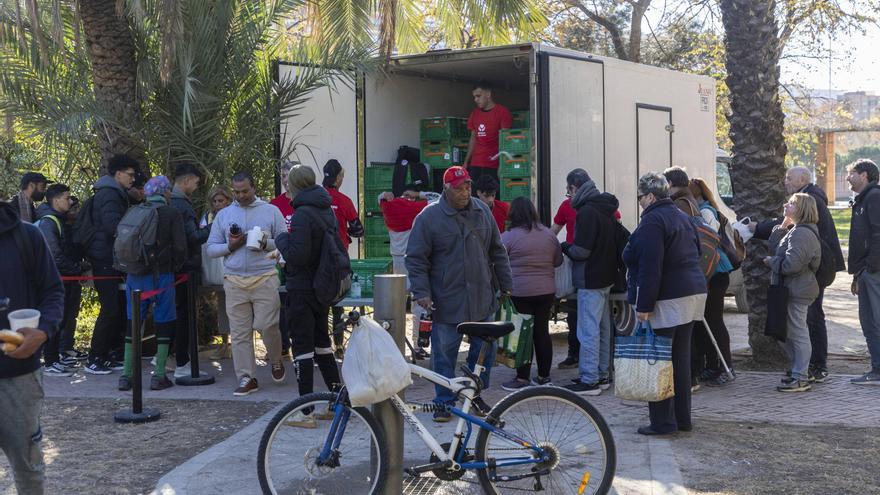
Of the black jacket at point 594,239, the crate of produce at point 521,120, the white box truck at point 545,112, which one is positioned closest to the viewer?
the black jacket at point 594,239

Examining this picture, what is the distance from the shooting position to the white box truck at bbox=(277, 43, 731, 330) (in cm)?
1001

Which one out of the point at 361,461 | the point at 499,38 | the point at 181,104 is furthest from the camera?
the point at 499,38

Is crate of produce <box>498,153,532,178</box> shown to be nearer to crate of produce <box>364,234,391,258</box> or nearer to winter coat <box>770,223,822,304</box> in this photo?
crate of produce <box>364,234,391,258</box>

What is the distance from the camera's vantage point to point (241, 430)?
7352 mm

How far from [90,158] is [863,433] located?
8.30 metres

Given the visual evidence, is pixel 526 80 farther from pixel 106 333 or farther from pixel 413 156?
pixel 106 333

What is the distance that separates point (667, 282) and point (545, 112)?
3.38m

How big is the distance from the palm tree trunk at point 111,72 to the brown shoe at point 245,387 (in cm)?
321

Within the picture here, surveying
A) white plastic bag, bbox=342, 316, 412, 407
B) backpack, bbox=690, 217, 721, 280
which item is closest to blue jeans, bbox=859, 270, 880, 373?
backpack, bbox=690, 217, 721, 280

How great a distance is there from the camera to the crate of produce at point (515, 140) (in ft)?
35.7

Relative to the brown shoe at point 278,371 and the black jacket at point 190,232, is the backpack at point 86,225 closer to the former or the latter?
the black jacket at point 190,232

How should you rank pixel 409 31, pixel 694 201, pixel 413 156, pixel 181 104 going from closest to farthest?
pixel 694 201 → pixel 181 104 → pixel 413 156 → pixel 409 31

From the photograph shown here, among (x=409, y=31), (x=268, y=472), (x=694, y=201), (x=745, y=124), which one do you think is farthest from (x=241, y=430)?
(x=409, y=31)

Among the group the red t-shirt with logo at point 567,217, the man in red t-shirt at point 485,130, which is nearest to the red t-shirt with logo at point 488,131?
the man in red t-shirt at point 485,130
